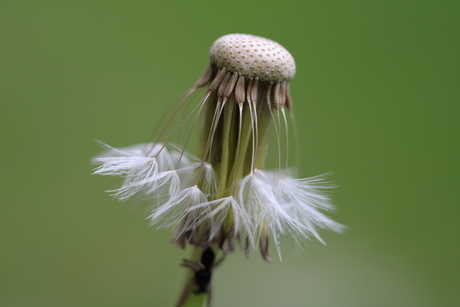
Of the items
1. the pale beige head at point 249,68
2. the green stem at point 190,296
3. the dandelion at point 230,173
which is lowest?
the green stem at point 190,296

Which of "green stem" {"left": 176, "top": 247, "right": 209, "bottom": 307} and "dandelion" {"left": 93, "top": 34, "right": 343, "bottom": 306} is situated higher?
"dandelion" {"left": 93, "top": 34, "right": 343, "bottom": 306}

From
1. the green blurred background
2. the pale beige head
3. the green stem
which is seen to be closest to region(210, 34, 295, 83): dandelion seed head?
the pale beige head

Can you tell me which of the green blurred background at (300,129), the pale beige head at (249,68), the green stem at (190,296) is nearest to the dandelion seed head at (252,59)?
the pale beige head at (249,68)

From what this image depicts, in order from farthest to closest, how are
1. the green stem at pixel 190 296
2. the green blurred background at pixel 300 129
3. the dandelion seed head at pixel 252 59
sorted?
1. the green blurred background at pixel 300 129
2. the green stem at pixel 190 296
3. the dandelion seed head at pixel 252 59

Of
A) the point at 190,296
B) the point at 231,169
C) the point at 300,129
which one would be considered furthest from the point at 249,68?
the point at 300,129

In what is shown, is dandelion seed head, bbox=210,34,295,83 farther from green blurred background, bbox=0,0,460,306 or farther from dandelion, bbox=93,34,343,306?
green blurred background, bbox=0,0,460,306

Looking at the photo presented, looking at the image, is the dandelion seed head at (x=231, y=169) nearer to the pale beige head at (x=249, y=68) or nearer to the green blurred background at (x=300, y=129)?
the pale beige head at (x=249, y=68)

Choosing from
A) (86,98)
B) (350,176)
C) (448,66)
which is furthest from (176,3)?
(448,66)
